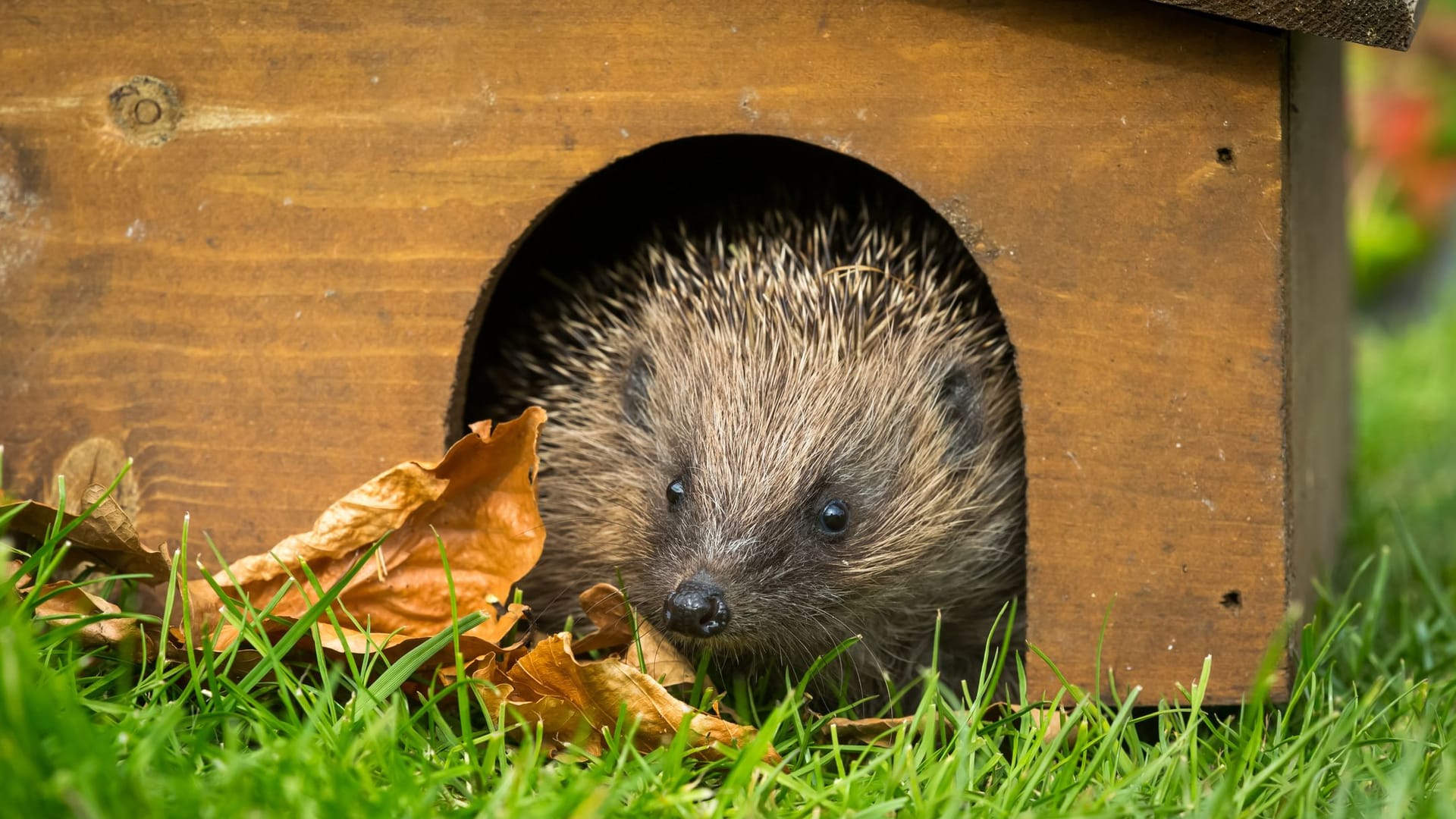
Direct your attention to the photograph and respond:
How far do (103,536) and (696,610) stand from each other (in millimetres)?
1155

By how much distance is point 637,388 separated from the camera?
3.27m

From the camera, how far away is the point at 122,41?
2.90 meters

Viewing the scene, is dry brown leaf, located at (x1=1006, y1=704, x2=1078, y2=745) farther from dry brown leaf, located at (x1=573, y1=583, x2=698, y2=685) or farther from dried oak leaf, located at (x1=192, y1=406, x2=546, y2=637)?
dried oak leaf, located at (x1=192, y1=406, x2=546, y2=637)

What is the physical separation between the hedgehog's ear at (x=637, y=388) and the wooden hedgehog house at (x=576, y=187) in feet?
1.60

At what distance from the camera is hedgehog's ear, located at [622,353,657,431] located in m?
3.24

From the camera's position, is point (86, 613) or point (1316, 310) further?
point (1316, 310)

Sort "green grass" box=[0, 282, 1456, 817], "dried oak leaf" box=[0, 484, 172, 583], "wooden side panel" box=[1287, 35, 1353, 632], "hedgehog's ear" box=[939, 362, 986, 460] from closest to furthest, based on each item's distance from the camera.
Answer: "green grass" box=[0, 282, 1456, 817] < "dried oak leaf" box=[0, 484, 172, 583] < "wooden side panel" box=[1287, 35, 1353, 632] < "hedgehog's ear" box=[939, 362, 986, 460]

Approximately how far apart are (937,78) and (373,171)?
1.18 metres

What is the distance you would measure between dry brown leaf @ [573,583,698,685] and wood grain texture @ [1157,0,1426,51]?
1546 millimetres

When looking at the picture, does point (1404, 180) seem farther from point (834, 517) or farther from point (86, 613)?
point (86, 613)

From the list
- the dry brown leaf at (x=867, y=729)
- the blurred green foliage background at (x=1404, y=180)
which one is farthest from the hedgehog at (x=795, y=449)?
the blurred green foliage background at (x=1404, y=180)

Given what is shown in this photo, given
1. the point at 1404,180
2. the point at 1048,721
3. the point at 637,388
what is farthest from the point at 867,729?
the point at 1404,180

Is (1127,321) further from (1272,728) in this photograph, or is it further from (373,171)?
(373,171)

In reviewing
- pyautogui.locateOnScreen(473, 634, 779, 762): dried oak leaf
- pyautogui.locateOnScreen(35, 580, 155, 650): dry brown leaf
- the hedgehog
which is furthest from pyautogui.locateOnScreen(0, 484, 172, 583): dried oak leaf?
the hedgehog
